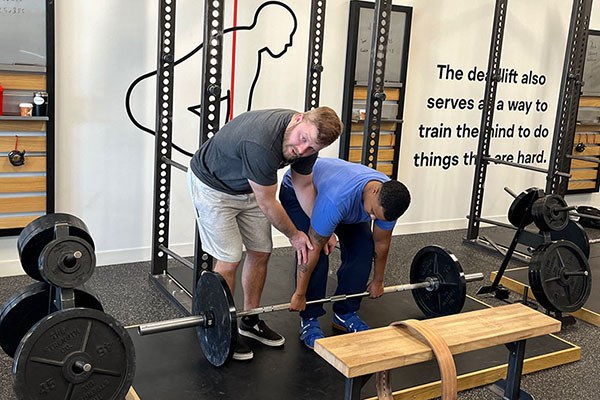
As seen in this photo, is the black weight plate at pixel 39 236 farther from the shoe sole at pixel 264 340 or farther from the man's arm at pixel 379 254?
the man's arm at pixel 379 254

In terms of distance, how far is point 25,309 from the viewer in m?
2.39

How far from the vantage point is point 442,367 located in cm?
207

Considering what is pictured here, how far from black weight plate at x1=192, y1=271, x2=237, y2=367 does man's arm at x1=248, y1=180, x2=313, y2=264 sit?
0.33 metres

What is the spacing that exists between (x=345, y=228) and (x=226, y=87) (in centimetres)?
165

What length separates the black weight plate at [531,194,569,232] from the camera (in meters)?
3.51

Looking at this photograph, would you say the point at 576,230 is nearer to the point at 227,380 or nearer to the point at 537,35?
the point at 537,35

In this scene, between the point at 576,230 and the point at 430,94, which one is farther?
the point at 430,94

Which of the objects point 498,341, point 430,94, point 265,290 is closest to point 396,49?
point 430,94

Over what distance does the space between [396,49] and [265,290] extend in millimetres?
2263

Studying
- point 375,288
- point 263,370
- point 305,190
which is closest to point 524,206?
point 375,288

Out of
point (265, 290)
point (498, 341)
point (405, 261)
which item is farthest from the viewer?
point (405, 261)

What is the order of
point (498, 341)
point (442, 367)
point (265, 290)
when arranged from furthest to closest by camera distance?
point (265, 290) < point (498, 341) < point (442, 367)

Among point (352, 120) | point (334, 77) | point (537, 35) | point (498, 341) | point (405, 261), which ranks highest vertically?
point (537, 35)

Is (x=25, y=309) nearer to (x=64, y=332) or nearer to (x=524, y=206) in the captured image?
(x=64, y=332)
